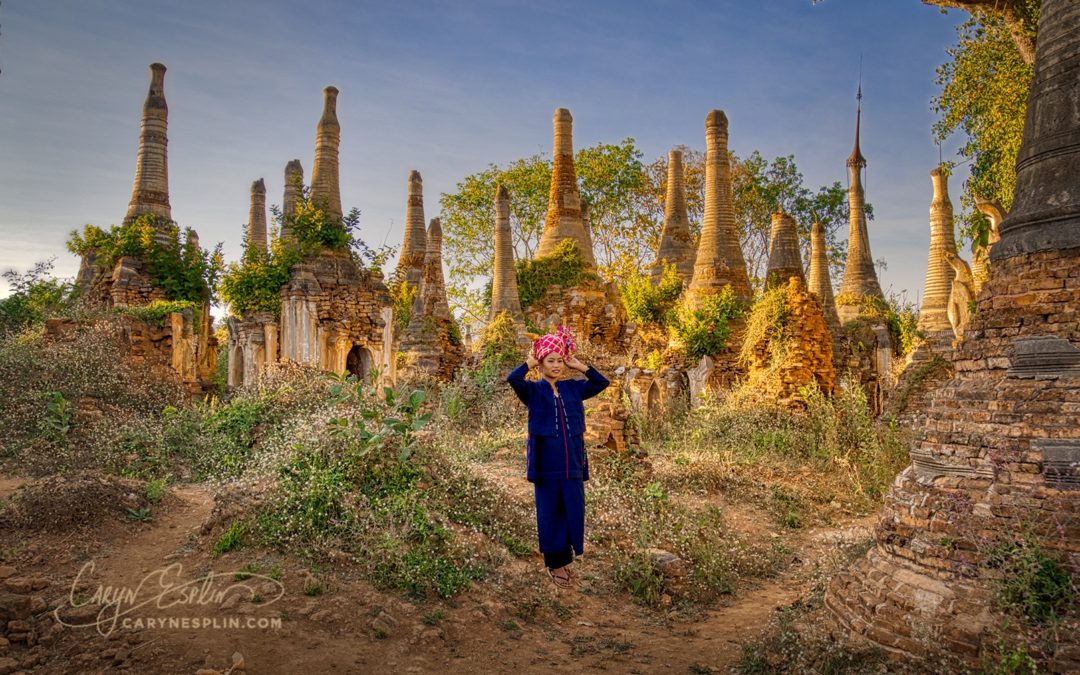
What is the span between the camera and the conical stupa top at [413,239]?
74.1 feet

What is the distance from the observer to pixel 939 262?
1855 centimetres

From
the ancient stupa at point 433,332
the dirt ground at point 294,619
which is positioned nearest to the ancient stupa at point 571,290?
the ancient stupa at point 433,332

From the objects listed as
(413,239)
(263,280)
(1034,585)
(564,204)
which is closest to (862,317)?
(564,204)

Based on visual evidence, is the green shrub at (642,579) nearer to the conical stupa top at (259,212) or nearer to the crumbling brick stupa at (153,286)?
the crumbling brick stupa at (153,286)

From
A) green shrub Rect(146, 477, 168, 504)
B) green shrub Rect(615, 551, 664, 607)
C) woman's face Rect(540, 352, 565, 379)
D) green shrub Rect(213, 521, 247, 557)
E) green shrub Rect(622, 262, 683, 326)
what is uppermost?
green shrub Rect(622, 262, 683, 326)

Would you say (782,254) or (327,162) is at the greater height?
(327,162)

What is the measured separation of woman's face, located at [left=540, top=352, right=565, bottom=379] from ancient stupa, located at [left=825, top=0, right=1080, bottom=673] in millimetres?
2504

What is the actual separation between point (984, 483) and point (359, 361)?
41.8ft

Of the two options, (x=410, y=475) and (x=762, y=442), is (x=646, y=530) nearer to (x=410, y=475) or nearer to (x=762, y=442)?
(x=410, y=475)

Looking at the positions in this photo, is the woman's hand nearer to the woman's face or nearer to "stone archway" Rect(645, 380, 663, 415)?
the woman's face

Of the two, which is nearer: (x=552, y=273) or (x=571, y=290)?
(x=571, y=290)

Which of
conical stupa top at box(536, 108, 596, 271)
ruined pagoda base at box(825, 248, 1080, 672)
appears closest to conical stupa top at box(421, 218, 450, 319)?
conical stupa top at box(536, 108, 596, 271)

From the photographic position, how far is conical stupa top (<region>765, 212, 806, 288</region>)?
1608cm

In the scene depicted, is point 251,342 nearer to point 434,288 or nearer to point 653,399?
point 434,288
